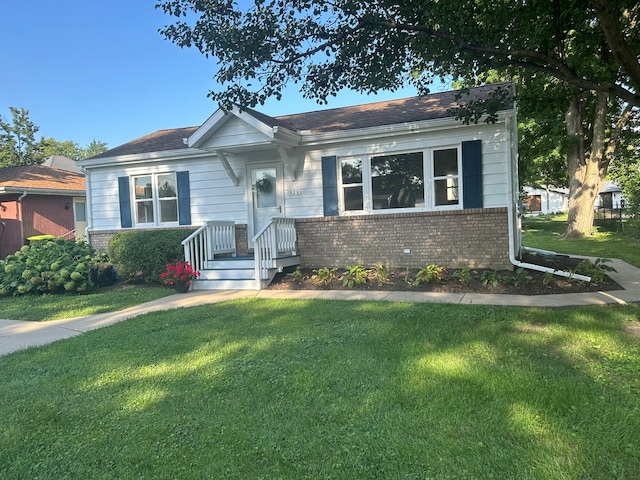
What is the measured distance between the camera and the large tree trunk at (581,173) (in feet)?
58.3

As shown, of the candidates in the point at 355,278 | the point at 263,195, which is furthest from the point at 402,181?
the point at 263,195

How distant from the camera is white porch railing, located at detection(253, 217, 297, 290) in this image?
29.9 feet

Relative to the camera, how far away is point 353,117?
37.5 feet

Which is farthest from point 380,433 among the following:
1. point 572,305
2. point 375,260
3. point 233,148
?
point 233,148

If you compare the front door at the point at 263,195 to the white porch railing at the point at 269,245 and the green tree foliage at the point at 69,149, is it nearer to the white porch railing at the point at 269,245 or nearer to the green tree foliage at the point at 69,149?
the white porch railing at the point at 269,245

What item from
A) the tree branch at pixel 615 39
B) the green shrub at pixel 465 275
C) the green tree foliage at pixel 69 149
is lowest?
the green shrub at pixel 465 275

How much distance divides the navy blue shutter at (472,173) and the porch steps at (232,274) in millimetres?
4013

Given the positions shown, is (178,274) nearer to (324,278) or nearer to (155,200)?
(324,278)

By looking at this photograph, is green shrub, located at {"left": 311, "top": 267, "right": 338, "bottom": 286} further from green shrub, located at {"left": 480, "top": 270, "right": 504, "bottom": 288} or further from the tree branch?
the tree branch

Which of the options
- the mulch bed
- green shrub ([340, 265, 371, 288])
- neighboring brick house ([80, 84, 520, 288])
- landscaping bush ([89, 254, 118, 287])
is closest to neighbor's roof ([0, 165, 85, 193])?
neighboring brick house ([80, 84, 520, 288])

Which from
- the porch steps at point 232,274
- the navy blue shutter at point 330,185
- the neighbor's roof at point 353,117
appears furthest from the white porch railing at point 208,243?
the navy blue shutter at point 330,185

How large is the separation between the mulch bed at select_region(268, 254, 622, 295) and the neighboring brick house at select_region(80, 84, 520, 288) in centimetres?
63

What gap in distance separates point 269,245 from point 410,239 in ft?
9.83

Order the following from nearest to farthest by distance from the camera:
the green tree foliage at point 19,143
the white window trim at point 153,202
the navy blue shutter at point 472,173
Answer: the navy blue shutter at point 472,173 < the white window trim at point 153,202 < the green tree foliage at point 19,143
